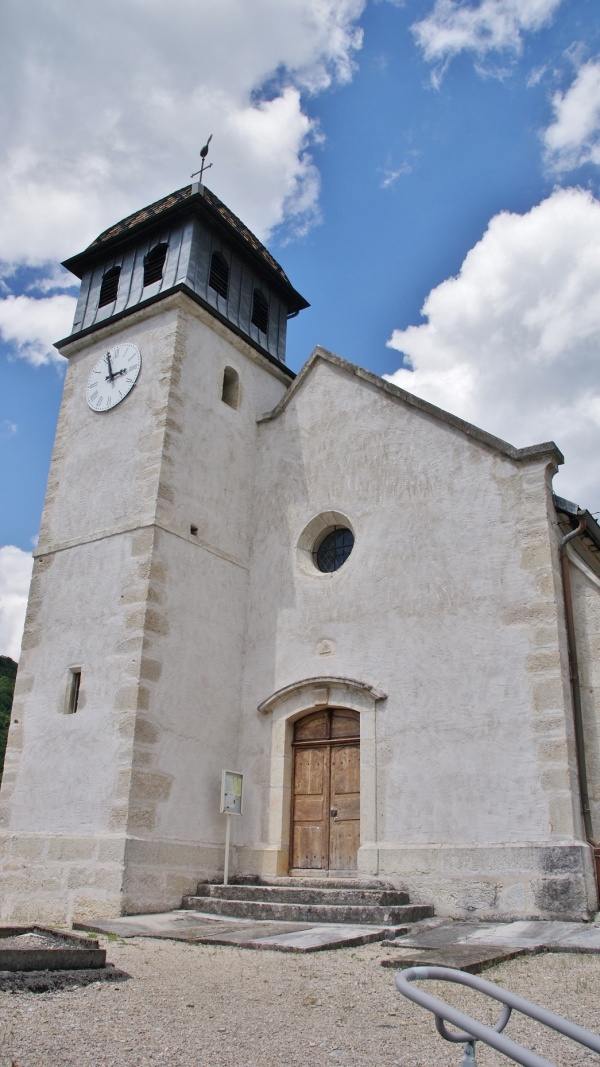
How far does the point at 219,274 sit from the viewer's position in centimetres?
1367

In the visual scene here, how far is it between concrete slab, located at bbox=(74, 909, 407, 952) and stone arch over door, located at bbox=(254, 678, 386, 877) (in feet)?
5.38

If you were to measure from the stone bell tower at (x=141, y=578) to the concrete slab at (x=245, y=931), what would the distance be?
826 millimetres

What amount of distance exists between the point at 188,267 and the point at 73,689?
257 inches

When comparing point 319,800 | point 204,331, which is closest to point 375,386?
point 204,331

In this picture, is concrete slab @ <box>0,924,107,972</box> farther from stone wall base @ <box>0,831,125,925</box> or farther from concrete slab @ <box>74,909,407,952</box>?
stone wall base @ <box>0,831,125,925</box>

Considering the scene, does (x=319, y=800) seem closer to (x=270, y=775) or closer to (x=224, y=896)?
(x=270, y=775)

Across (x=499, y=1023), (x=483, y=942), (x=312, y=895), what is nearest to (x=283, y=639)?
(x=312, y=895)

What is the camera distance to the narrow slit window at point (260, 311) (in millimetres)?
14391

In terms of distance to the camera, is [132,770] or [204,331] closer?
[132,770]

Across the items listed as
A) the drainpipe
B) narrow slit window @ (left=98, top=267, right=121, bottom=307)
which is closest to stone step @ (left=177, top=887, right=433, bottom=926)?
the drainpipe

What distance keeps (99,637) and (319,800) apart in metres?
3.46

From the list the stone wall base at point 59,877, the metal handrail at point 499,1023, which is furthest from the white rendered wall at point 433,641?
the metal handrail at point 499,1023

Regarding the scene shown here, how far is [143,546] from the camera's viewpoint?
1070cm

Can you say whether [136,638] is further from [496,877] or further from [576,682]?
[576,682]
